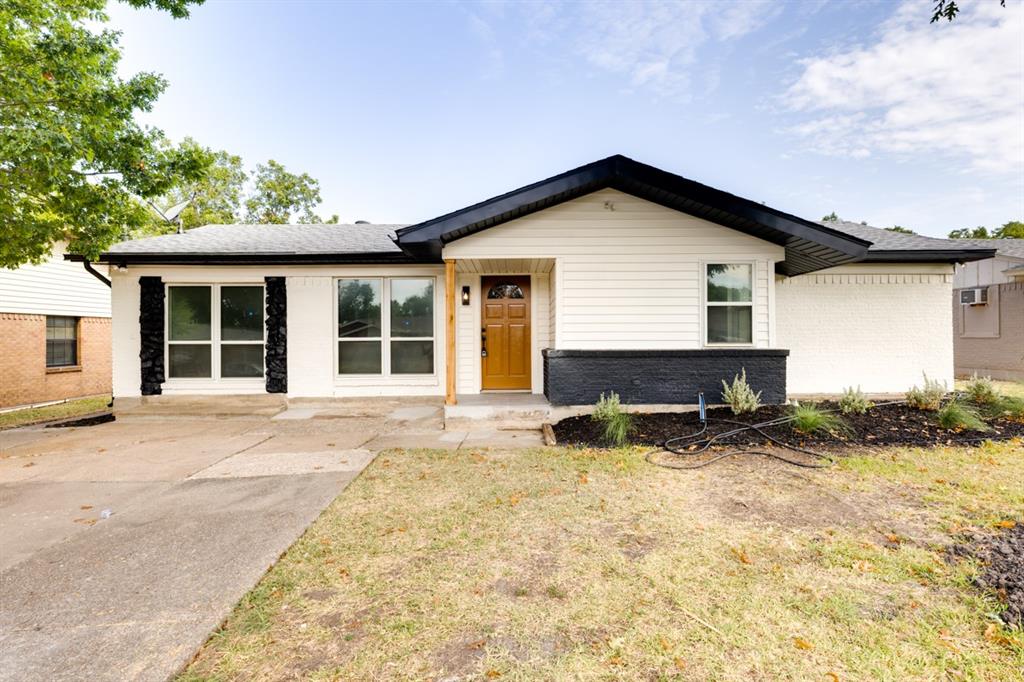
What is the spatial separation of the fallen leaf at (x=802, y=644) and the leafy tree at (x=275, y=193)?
32.3 metres

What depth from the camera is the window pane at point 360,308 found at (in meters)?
8.73

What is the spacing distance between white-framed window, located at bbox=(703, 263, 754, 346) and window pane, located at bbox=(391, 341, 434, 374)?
5079 millimetres

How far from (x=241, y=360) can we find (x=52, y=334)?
26.5 ft

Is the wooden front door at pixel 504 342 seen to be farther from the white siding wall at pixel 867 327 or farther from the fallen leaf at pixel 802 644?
the fallen leaf at pixel 802 644

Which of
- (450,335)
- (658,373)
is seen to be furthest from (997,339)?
(450,335)

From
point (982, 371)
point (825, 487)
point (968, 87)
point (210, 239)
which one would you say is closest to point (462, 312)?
point (210, 239)

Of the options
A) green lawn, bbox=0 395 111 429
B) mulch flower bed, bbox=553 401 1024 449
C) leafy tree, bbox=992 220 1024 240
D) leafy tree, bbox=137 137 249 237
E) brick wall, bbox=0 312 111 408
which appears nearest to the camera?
mulch flower bed, bbox=553 401 1024 449

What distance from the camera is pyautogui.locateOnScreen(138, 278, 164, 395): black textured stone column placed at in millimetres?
8398

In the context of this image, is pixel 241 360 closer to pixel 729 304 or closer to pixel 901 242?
pixel 729 304

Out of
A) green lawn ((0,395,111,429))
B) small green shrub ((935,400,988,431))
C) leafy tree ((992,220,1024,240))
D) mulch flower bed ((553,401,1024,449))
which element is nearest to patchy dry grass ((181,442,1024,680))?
mulch flower bed ((553,401,1024,449))

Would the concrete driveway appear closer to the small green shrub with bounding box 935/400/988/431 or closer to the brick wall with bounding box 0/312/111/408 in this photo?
the brick wall with bounding box 0/312/111/408

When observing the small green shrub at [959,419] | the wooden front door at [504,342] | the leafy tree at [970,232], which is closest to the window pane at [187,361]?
the wooden front door at [504,342]

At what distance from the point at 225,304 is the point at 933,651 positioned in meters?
10.2

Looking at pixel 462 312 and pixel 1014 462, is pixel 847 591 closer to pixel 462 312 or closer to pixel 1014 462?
pixel 1014 462
